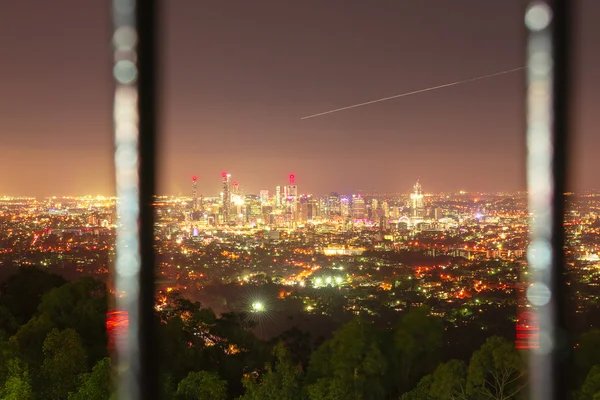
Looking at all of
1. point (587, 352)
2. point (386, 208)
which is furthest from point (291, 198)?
point (587, 352)

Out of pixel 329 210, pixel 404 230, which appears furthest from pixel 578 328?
pixel 329 210

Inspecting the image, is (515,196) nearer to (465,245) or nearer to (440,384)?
(465,245)

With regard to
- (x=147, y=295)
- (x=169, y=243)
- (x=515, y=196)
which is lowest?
(x=147, y=295)

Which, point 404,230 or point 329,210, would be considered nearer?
point 404,230

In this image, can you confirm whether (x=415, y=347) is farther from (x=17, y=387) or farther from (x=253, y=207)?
(x=17, y=387)

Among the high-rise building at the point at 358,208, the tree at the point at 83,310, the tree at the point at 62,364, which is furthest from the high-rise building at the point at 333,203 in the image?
the tree at the point at 62,364

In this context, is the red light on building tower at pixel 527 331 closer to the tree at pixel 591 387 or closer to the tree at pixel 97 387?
the tree at pixel 591 387

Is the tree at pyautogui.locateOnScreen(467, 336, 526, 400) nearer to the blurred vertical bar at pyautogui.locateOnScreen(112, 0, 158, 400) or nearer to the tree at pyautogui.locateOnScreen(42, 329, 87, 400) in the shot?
the blurred vertical bar at pyautogui.locateOnScreen(112, 0, 158, 400)
